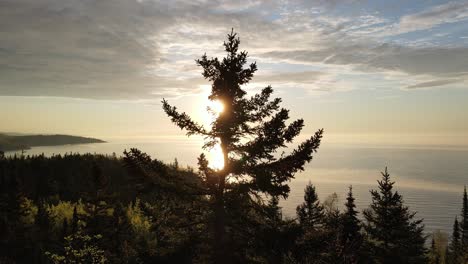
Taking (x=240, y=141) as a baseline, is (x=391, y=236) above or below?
below

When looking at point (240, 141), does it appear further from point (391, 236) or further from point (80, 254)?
point (391, 236)

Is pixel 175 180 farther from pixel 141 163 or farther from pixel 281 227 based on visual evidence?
pixel 281 227

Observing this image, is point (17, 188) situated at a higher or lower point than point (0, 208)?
higher

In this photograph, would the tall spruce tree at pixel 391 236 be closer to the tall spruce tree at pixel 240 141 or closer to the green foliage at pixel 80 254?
the tall spruce tree at pixel 240 141

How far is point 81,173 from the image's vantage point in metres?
79.2

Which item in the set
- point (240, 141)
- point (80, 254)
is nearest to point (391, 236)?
point (240, 141)

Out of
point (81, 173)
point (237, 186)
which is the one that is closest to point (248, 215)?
point (237, 186)

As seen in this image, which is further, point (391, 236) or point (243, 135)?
point (391, 236)

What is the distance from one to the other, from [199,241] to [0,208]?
38.6 metres

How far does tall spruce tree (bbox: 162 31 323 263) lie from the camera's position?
1429cm

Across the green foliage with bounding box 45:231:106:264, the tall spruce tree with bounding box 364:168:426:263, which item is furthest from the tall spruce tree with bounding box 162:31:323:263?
the tall spruce tree with bounding box 364:168:426:263

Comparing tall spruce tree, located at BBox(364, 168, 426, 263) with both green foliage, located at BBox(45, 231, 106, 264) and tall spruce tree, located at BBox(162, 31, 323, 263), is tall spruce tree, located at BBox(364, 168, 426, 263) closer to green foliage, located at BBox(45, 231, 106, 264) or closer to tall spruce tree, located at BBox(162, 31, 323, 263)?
tall spruce tree, located at BBox(162, 31, 323, 263)

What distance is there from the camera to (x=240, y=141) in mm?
15336

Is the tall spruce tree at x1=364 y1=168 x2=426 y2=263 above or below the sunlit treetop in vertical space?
below
